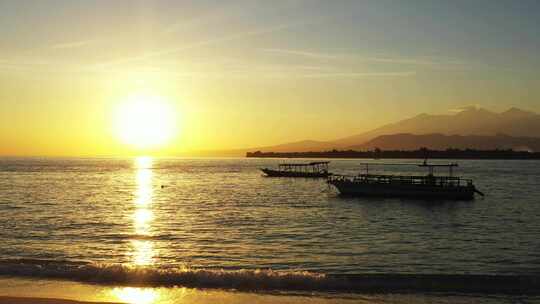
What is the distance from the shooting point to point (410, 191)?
69.8m

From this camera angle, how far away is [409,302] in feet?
59.2

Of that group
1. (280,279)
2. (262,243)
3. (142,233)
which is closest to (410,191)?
(262,243)

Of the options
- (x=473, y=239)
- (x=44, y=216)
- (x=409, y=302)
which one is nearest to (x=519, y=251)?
(x=473, y=239)

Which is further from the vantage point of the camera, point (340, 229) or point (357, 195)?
point (357, 195)

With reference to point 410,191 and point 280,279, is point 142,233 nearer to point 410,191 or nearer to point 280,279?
point 280,279

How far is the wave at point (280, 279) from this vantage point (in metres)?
20.2

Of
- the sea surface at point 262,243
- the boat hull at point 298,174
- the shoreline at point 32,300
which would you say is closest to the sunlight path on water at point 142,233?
the sea surface at point 262,243

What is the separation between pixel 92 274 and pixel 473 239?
85.7 ft

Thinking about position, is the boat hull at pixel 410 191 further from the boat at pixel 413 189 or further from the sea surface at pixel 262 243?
the sea surface at pixel 262 243

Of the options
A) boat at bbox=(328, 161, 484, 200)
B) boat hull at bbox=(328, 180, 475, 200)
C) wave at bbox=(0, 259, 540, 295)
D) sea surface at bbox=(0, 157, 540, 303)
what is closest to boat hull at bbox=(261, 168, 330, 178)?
boat at bbox=(328, 161, 484, 200)

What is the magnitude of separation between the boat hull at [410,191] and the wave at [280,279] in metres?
47.2

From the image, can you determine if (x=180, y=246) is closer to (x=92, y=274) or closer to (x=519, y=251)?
(x=92, y=274)

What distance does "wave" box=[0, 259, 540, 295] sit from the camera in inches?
796

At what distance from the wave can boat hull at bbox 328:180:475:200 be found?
155 feet
